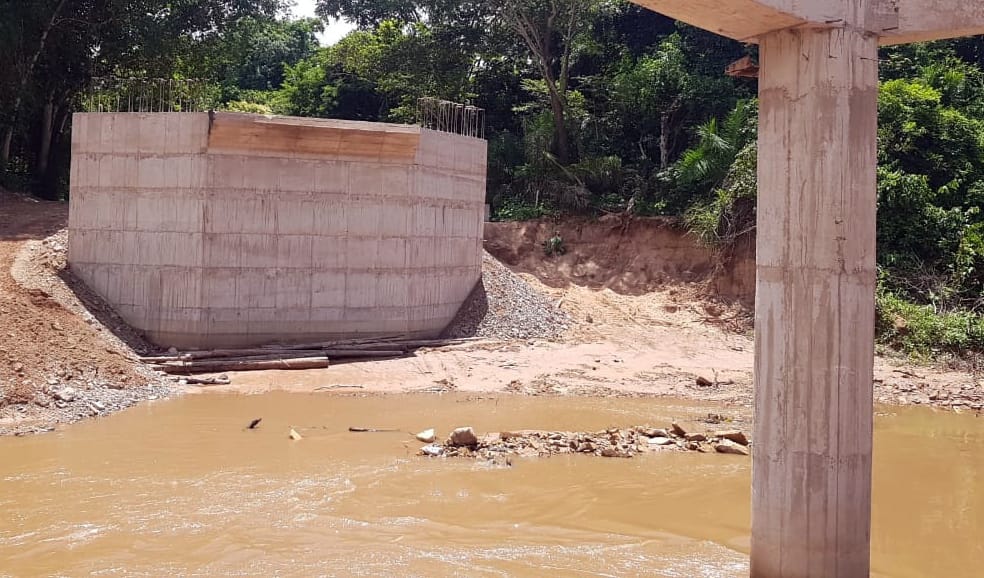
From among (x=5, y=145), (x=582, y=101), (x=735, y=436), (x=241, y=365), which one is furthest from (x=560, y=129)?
(x=735, y=436)

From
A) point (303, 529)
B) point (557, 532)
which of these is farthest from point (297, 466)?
point (557, 532)

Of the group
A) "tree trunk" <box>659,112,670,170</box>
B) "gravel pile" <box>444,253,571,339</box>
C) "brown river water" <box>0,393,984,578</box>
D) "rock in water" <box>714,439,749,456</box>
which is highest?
"tree trunk" <box>659,112,670,170</box>

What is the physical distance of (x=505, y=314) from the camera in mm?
19734

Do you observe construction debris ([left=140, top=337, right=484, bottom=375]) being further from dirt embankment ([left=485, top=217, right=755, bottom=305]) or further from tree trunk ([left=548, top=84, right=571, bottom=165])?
tree trunk ([left=548, top=84, right=571, bottom=165])

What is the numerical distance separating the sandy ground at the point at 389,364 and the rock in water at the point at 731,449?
12.1ft

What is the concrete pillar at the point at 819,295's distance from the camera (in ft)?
19.7

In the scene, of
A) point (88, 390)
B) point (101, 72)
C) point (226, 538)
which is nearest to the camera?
point (226, 538)

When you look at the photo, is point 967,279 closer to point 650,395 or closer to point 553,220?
point 650,395

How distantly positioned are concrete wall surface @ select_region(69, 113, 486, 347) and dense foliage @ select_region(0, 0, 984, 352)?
754 centimetres

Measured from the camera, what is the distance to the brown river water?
24.9 ft

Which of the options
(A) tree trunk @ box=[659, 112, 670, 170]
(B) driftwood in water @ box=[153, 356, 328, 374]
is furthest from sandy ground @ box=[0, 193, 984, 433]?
(A) tree trunk @ box=[659, 112, 670, 170]

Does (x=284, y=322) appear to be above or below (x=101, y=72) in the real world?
below

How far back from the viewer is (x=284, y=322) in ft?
56.0

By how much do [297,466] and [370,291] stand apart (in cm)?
746
